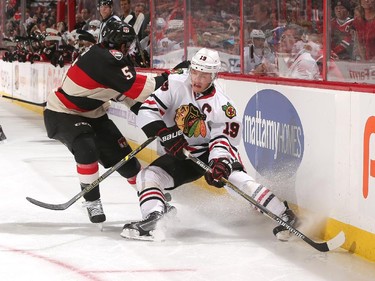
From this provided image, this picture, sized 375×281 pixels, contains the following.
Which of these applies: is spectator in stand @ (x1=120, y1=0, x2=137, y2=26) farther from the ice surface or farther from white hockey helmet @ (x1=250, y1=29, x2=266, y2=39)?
white hockey helmet @ (x1=250, y1=29, x2=266, y2=39)

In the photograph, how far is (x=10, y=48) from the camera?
13672 millimetres

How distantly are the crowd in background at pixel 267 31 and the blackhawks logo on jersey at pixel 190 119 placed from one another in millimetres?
580

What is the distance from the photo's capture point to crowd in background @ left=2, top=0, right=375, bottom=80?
412cm

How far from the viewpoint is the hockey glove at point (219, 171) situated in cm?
408

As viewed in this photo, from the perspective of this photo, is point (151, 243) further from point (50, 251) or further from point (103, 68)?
point (103, 68)

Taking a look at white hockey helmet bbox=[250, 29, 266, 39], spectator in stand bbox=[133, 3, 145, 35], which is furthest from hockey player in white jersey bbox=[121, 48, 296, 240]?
spectator in stand bbox=[133, 3, 145, 35]

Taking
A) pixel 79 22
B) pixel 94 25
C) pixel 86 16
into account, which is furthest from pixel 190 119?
pixel 79 22

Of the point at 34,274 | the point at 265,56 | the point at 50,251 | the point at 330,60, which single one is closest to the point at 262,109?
the point at 265,56

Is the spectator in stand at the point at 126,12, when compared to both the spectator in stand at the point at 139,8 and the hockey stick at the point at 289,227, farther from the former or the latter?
the hockey stick at the point at 289,227

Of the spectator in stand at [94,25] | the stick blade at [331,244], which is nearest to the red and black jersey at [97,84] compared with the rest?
the stick blade at [331,244]

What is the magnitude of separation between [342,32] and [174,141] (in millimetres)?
895

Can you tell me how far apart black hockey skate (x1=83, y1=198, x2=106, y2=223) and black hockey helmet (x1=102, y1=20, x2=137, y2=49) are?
0.74 m

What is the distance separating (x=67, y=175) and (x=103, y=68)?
82.6 inches

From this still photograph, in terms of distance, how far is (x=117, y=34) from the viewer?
441cm
